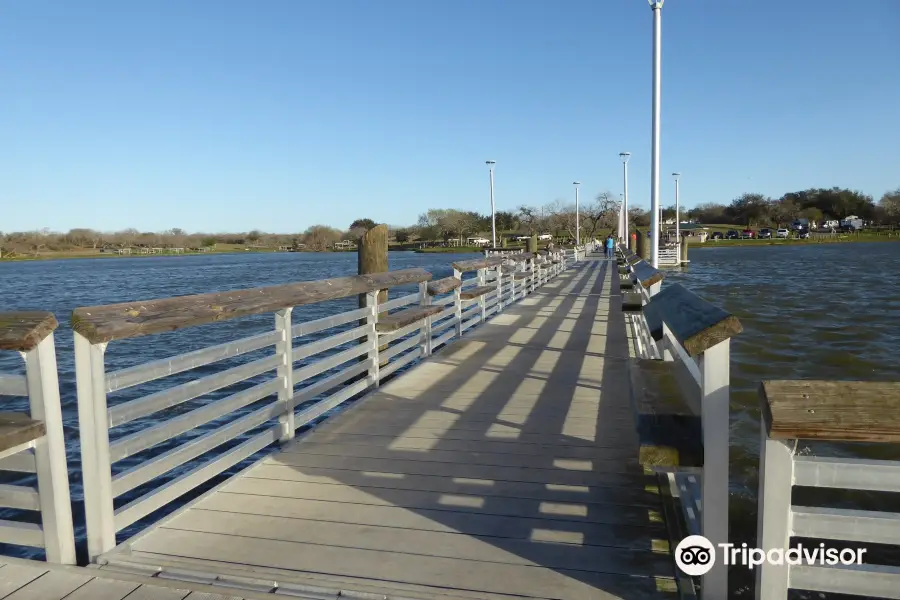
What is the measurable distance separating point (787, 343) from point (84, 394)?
539 inches

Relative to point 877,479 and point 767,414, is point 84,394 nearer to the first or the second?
point 767,414

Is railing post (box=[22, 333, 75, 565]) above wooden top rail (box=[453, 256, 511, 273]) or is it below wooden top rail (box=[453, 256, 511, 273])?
below

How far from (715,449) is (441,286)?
5239 millimetres

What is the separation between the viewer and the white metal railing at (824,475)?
1.73 m

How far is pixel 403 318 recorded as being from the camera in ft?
→ 19.9

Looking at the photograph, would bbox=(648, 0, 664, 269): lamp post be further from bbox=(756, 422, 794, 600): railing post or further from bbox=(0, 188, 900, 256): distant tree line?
bbox=(0, 188, 900, 256): distant tree line

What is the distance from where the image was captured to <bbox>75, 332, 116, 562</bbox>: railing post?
2549mm

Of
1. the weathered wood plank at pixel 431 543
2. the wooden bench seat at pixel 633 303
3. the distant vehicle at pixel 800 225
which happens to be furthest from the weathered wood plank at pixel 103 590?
the distant vehicle at pixel 800 225

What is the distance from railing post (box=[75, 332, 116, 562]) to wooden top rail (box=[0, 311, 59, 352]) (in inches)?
4.7

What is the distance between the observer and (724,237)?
122 m

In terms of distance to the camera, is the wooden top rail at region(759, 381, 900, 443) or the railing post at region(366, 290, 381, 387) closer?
the wooden top rail at region(759, 381, 900, 443)

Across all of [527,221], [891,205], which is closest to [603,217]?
[527,221]

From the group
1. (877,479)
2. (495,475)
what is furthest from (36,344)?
(877,479)

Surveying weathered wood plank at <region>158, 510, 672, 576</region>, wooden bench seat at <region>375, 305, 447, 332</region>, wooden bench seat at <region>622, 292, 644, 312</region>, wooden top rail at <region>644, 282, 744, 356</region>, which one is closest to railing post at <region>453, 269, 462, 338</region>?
wooden bench seat at <region>375, 305, 447, 332</region>
